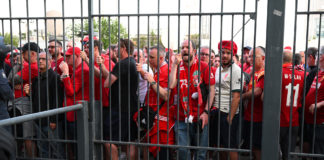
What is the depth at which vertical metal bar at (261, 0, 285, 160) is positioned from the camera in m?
3.02

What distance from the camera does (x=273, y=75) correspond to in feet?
10.0

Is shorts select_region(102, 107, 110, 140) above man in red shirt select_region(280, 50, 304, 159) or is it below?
below

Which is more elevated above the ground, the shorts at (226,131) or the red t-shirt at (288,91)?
the red t-shirt at (288,91)

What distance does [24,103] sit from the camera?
4.56m

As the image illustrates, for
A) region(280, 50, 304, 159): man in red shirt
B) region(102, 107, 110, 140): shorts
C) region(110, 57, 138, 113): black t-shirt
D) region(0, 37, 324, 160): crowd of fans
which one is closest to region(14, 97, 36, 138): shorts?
region(0, 37, 324, 160): crowd of fans

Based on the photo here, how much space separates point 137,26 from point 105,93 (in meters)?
1.56

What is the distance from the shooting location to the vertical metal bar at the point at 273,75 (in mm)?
3023

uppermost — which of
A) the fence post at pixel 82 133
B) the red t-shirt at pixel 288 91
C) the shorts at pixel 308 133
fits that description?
the red t-shirt at pixel 288 91

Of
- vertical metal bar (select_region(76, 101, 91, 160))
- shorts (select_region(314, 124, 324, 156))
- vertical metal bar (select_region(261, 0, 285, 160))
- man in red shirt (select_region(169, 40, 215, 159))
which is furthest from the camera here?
shorts (select_region(314, 124, 324, 156))

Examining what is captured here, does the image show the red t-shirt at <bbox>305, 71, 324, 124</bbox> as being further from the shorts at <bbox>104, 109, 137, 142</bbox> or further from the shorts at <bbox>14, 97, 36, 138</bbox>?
the shorts at <bbox>14, 97, 36, 138</bbox>

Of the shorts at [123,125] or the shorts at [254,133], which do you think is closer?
the shorts at [254,133]

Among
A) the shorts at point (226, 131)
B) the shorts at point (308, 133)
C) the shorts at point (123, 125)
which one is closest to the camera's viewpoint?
the shorts at point (226, 131)

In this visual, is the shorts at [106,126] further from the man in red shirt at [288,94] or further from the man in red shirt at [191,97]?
the man in red shirt at [288,94]

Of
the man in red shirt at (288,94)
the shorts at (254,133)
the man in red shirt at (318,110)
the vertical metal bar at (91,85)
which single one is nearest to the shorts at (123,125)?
the vertical metal bar at (91,85)
